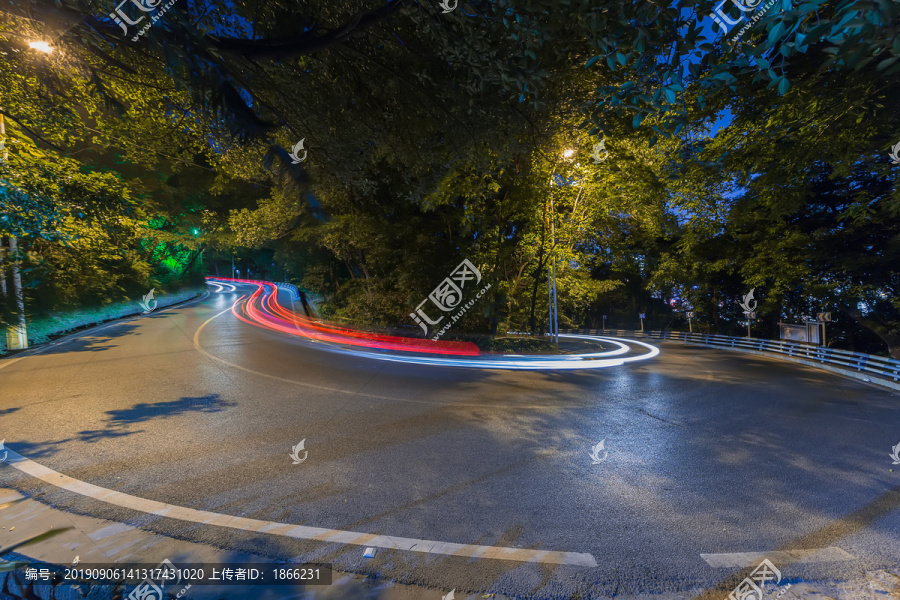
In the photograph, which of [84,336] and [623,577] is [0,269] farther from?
[623,577]

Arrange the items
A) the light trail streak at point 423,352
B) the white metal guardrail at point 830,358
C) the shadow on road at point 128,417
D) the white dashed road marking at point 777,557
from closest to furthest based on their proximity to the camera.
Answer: the white dashed road marking at point 777,557 < the shadow on road at point 128,417 < the white metal guardrail at point 830,358 < the light trail streak at point 423,352

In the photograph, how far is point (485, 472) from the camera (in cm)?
385

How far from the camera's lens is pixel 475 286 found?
14.6 meters

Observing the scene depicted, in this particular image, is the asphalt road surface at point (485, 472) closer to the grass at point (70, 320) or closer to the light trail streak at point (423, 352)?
the light trail streak at point (423, 352)

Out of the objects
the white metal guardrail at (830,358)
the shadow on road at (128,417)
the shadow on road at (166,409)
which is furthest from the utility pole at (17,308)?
the white metal guardrail at (830,358)

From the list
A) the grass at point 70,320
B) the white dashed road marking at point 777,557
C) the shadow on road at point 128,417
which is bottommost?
the shadow on road at point 128,417

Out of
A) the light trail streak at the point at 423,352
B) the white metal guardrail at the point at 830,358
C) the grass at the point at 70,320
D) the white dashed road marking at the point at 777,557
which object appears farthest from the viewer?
the grass at the point at 70,320

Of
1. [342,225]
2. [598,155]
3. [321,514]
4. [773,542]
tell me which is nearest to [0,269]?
[342,225]

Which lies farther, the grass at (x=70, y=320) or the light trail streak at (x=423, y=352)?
the grass at (x=70, y=320)

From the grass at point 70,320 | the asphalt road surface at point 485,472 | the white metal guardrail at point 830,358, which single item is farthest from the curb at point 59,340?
the white metal guardrail at point 830,358

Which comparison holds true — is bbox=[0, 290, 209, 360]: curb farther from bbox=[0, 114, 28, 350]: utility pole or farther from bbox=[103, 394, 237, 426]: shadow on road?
bbox=[103, 394, 237, 426]: shadow on road

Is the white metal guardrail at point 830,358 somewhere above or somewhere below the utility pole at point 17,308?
below

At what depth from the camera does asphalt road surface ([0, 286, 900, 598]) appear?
2584mm

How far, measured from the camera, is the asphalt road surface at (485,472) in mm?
2584
